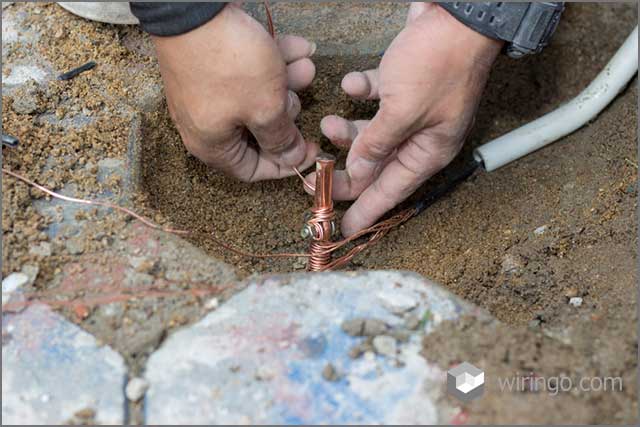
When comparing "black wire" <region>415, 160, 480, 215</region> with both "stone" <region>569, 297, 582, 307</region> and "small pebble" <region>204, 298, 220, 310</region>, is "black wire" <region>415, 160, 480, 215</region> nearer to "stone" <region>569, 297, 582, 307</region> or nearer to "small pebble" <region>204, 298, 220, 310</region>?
"stone" <region>569, 297, 582, 307</region>

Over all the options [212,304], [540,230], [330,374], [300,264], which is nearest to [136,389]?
[212,304]

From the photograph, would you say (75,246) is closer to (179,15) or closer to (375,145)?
(179,15)

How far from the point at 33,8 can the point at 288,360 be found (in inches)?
53.2

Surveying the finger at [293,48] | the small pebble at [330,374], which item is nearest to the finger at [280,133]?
the finger at [293,48]

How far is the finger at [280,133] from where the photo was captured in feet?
5.07

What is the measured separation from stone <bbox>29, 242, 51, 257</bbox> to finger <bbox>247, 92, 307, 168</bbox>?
48cm

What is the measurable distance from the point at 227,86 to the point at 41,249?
482mm

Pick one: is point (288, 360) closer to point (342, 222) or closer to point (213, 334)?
point (213, 334)

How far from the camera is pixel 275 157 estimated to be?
5.85 ft

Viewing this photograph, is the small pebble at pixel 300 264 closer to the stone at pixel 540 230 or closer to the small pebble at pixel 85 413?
the stone at pixel 540 230

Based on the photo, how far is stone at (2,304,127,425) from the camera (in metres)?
1.15

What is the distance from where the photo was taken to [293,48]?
5.67ft

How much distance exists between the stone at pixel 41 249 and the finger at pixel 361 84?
0.80 meters

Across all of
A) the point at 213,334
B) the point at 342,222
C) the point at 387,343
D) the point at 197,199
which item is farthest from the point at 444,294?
the point at 197,199
